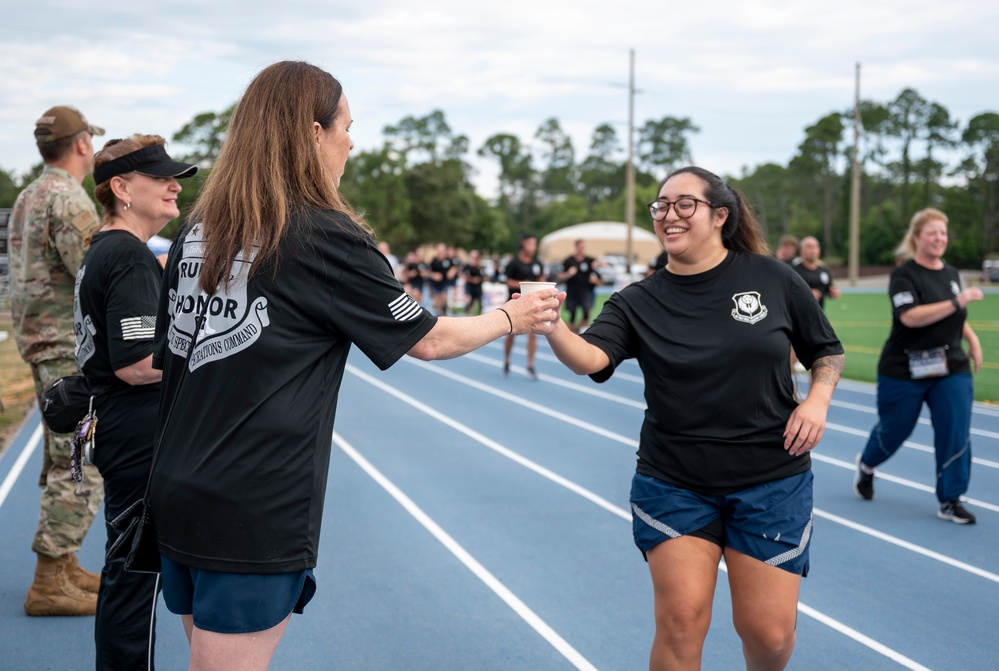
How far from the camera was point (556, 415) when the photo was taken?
455 inches

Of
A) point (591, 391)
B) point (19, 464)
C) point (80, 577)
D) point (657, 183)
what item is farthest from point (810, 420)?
point (657, 183)

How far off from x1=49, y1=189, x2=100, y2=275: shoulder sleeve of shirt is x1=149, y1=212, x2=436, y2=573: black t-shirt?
244 cm

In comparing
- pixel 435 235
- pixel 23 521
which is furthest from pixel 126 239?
pixel 435 235

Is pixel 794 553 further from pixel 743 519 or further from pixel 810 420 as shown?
A: pixel 810 420

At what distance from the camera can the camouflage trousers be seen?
4742 mm

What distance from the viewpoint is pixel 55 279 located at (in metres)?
4.66

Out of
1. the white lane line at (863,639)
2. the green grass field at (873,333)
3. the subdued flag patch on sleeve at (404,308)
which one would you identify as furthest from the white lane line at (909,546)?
the green grass field at (873,333)

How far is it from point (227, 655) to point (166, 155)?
2.20 metres

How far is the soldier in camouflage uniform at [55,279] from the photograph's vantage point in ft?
14.9

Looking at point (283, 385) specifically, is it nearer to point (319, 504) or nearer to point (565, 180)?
point (319, 504)

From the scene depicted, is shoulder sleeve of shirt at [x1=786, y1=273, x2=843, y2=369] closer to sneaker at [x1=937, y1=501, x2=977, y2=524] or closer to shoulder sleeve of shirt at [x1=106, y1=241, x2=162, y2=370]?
shoulder sleeve of shirt at [x1=106, y1=241, x2=162, y2=370]

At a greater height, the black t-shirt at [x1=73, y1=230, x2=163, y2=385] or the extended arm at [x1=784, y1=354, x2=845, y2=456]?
the black t-shirt at [x1=73, y1=230, x2=163, y2=385]

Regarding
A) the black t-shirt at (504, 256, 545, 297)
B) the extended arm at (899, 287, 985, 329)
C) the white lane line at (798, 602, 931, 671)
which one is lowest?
the white lane line at (798, 602, 931, 671)

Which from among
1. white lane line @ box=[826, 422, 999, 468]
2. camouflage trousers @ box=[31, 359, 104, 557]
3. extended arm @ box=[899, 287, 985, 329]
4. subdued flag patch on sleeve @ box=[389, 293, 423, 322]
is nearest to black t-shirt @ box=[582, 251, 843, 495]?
subdued flag patch on sleeve @ box=[389, 293, 423, 322]
